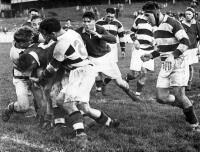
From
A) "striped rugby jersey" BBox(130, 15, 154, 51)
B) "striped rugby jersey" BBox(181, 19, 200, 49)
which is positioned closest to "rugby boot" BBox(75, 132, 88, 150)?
"striped rugby jersey" BBox(130, 15, 154, 51)

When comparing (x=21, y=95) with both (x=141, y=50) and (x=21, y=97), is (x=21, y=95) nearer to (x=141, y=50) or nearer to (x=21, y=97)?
(x=21, y=97)

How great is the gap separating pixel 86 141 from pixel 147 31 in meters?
5.25

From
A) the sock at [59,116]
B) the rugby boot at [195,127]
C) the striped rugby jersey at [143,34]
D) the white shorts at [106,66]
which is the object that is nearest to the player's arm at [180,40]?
the rugby boot at [195,127]

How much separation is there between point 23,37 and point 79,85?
4.85ft

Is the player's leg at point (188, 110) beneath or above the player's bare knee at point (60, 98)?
beneath

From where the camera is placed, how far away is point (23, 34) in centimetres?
627

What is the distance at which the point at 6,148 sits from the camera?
5258 millimetres

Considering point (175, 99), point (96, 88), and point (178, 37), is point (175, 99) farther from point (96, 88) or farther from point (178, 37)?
point (96, 88)

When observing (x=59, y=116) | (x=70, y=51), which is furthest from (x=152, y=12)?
(x=59, y=116)

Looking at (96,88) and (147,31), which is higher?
(147,31)

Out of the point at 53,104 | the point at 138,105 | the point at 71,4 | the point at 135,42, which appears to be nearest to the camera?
the point at 53,104

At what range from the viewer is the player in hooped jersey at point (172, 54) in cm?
580

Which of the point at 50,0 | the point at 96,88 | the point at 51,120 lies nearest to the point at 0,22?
the point at 50,0

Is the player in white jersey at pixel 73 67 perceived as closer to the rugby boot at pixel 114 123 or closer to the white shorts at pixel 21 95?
the rugby boot at pixel 114 123
